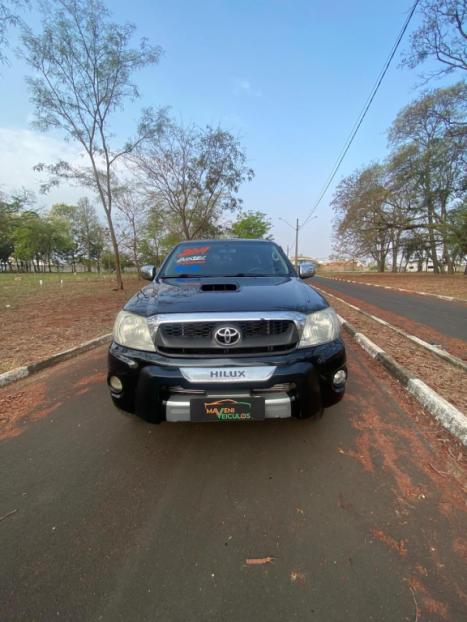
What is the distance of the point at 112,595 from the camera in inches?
52.0

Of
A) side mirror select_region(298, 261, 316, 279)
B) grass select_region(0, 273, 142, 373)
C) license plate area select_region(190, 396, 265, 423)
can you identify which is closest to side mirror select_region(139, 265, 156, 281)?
side mirror select_region(298, 261, 316, 279)

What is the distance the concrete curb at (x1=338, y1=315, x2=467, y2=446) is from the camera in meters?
2.44

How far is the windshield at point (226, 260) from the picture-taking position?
10.5 ft

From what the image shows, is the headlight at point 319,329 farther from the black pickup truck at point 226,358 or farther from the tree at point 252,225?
the tree at point 252,225

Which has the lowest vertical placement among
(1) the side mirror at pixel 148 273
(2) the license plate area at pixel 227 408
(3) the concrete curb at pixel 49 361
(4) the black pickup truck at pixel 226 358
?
(3) the concrete curb at pixel 49 361

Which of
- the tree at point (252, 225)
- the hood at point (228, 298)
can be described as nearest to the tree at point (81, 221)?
the tree at point (252, 225)

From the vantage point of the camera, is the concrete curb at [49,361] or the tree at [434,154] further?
the tree at [434,154]

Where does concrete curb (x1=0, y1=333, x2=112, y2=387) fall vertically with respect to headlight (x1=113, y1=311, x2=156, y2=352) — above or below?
below

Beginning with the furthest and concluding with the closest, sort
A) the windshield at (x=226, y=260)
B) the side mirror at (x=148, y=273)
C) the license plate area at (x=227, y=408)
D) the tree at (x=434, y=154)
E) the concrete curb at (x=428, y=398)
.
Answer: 1. the tree at (x=434, y=154)
2. the side mirror at (x=148, y=273)
3. the windshield at (x=226, y=260)
4. the concrete curb at (x=428, y=398)
5. the license plate area at (x=227, y=408)

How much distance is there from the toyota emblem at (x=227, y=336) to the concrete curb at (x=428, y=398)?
1.95m

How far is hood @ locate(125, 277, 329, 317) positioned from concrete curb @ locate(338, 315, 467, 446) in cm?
146

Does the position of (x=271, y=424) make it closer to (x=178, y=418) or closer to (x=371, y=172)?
(x=178, y=418)

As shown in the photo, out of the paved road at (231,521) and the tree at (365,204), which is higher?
the tree at (365,204)

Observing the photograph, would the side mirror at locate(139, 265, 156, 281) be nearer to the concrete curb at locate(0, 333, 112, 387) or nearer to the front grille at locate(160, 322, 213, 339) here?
the front grille at locate(160, 322, 213, 339)
